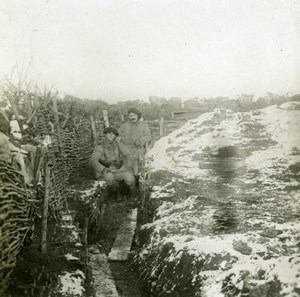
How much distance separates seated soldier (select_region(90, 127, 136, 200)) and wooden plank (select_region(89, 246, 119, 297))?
4.80ft

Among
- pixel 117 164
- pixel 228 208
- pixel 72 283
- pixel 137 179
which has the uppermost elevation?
pixel 117 164

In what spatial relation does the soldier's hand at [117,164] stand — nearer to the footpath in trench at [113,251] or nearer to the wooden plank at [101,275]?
the footpath in trench at [113,251]

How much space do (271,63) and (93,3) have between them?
86.6 inches

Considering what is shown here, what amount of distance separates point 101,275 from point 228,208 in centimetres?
163

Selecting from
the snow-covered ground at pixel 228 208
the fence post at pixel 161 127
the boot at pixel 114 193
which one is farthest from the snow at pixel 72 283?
the fence post at pixel 161 127

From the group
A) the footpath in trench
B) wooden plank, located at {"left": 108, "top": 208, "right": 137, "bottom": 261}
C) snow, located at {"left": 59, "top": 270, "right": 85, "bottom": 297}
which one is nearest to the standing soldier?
the footpath in trench

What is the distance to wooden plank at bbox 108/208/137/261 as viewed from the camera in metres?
4.29

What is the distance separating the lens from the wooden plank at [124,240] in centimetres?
429

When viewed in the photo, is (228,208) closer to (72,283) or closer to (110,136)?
(72,283)

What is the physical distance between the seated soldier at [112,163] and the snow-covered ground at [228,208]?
551 millimetres

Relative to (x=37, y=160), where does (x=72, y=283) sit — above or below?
below

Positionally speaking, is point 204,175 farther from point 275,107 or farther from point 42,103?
point 42,103

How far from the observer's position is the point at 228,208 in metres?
4.45

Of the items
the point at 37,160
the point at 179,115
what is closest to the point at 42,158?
the point at 37,160
